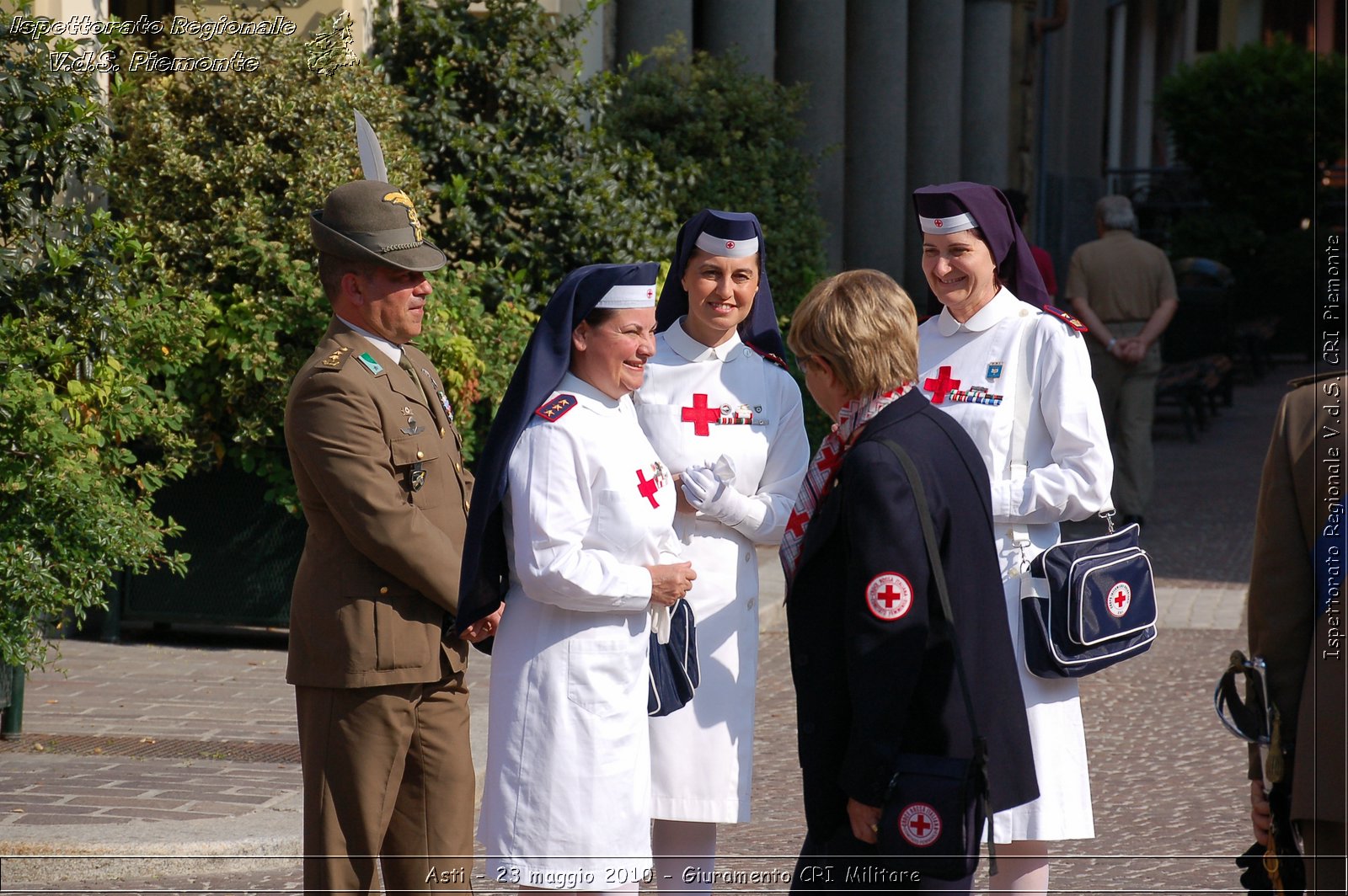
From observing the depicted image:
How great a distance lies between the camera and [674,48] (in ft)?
40.2

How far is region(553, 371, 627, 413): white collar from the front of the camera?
149 inches

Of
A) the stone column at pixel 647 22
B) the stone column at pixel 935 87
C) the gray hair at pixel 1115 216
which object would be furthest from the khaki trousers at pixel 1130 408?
the stone column at pixel 935 87

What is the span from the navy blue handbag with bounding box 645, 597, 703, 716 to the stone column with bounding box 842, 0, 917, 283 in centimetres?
1523

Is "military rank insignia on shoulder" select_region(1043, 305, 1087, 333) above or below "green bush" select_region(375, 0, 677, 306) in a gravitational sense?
below

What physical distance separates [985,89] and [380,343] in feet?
62.3

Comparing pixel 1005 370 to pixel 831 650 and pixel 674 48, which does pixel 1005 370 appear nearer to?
pixel 831 650

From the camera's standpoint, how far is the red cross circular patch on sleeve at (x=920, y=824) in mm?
3137

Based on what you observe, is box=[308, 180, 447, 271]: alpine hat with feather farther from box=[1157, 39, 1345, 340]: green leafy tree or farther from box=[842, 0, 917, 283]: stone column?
box=[1157, 39, 1345, 340]: green leafy tree

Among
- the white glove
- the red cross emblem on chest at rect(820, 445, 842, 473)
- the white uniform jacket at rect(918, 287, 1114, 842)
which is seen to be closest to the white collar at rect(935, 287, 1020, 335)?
the white uniform jacket at rect(918, 287, 1114, 842)

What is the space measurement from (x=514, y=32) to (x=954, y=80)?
1238cm

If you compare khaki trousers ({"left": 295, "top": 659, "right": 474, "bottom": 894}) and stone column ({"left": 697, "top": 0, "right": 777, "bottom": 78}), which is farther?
stone column ({"left": 697, "top": 0, "right": 777, "bottom": 78})

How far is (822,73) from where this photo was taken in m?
17.3

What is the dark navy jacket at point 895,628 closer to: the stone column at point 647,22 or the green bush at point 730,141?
the green bush at point 730,141

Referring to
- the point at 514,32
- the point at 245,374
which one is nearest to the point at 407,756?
the point at 245,374
